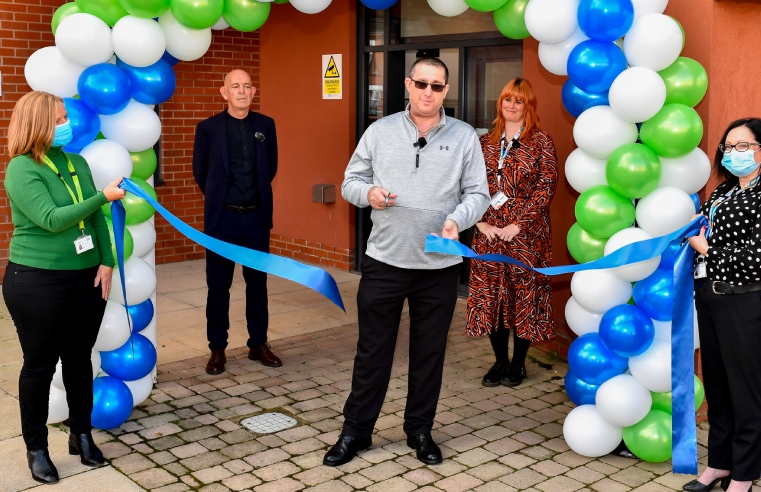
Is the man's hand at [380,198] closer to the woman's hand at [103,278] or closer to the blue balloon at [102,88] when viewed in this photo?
the woman's hand at [103,278]

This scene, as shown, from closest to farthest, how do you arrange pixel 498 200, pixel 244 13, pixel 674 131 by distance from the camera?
pixel 674 131 → pixel 244 13 → pixel 498 200

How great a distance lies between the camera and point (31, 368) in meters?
4.12

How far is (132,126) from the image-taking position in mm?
4797

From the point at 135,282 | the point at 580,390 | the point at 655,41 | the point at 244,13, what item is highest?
the point at 244,13

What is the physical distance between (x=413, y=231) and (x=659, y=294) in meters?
1.27

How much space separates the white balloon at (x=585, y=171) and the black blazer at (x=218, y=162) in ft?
7.01

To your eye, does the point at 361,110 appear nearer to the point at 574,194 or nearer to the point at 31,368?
the point at 574,194

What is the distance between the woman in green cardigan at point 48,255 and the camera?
3.96m

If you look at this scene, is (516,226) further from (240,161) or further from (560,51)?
(240,161)

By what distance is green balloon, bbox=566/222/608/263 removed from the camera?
461cm

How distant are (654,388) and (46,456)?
3.02 m

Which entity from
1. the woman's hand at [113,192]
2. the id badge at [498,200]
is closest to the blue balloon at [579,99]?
the id badge at [498,200]

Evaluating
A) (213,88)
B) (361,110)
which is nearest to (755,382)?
(361,110)

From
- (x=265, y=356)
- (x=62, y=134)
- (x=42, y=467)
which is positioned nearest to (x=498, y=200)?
(x=265, y=356)
